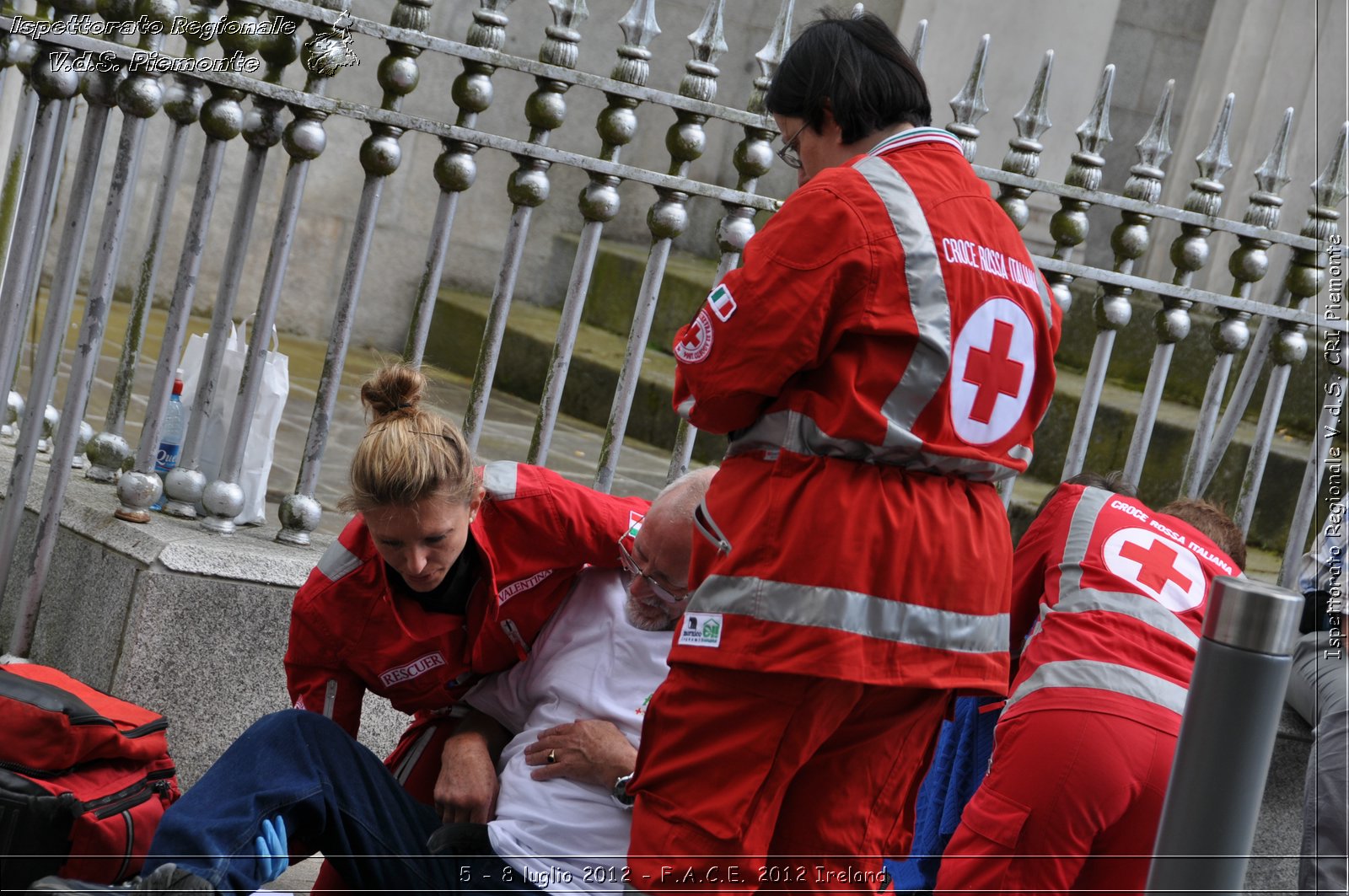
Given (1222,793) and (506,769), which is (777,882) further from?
(1222,793)

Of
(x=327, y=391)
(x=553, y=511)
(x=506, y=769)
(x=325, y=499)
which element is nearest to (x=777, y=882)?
(x=506, y=769)

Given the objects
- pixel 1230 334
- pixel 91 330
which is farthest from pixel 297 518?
pixel 1230 334

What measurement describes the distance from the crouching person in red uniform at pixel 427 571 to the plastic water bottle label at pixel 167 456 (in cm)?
94

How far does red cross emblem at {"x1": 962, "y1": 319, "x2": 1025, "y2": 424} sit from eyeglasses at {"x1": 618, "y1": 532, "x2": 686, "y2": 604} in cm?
64

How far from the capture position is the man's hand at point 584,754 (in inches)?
96.3

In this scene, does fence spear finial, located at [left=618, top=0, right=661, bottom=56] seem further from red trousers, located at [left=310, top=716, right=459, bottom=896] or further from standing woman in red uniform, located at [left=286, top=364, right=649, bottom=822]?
red trousers, located at [left=310, top=716, right=459, bottom=896]

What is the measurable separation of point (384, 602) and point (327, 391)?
2.58ft

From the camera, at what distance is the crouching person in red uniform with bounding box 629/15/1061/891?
2.13 m

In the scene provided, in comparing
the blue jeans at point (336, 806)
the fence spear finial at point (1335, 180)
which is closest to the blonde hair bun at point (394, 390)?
the blue jeans at point (336, 806)

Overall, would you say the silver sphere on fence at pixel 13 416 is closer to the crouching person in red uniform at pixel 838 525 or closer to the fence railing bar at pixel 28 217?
the fence railing bar at pixel 28 217

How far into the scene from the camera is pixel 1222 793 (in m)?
1.36

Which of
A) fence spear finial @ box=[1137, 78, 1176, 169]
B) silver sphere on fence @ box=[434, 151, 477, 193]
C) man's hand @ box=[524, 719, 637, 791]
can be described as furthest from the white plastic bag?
fence spear finial @ box=[1137, 78, 1176, 169]

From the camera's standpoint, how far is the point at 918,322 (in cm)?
214

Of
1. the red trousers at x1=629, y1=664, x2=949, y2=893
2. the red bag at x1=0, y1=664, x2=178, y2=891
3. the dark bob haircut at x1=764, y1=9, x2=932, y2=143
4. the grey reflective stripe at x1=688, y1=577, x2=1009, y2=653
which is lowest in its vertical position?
the red bag at x1=0, y1=664, x2=178, y2=891
